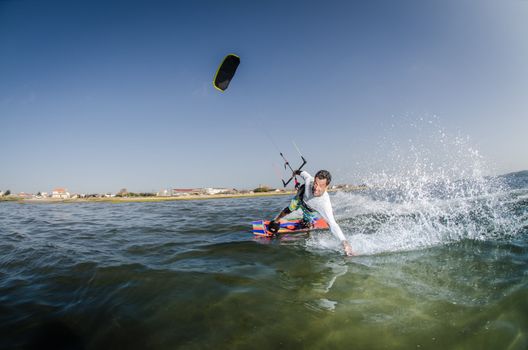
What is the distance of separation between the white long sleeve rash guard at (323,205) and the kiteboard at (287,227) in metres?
2.40

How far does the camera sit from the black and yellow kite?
10.2 metres

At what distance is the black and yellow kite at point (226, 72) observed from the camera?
10.2 m

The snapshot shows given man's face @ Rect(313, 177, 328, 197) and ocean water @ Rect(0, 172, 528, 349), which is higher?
man's face @ Rect(313, 177, 328, 197)

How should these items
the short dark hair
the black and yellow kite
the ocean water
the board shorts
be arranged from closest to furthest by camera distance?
the ocean water, the short dark hair, the board shorts, the black and yellow kite

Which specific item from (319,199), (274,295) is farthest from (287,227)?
(274,295)

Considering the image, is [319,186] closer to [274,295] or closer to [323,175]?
[323,175]

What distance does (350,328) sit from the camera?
3.31 metres

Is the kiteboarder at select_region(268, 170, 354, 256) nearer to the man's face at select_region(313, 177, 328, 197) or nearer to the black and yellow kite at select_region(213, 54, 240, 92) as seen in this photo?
the man's face at select_region(313, 177, 328, 197)

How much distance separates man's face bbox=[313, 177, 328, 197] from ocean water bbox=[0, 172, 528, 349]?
1.69 m

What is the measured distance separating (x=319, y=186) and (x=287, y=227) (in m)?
3.91

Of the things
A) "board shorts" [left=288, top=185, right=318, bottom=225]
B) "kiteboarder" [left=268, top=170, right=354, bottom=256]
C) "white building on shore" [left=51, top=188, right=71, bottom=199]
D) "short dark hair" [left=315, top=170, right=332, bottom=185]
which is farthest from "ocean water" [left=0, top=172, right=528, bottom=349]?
"white building on shore" [left=51, top=188, right=71, bottom=199]

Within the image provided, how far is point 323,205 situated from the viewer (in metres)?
7.21

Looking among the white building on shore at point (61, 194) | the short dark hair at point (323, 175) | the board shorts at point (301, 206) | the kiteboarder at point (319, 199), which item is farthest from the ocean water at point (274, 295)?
the white building on shore at point (61, 194)

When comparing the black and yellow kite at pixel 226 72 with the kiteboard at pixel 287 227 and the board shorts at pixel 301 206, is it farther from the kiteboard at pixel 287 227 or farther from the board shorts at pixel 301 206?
the kiteboard at pixel 287 227
